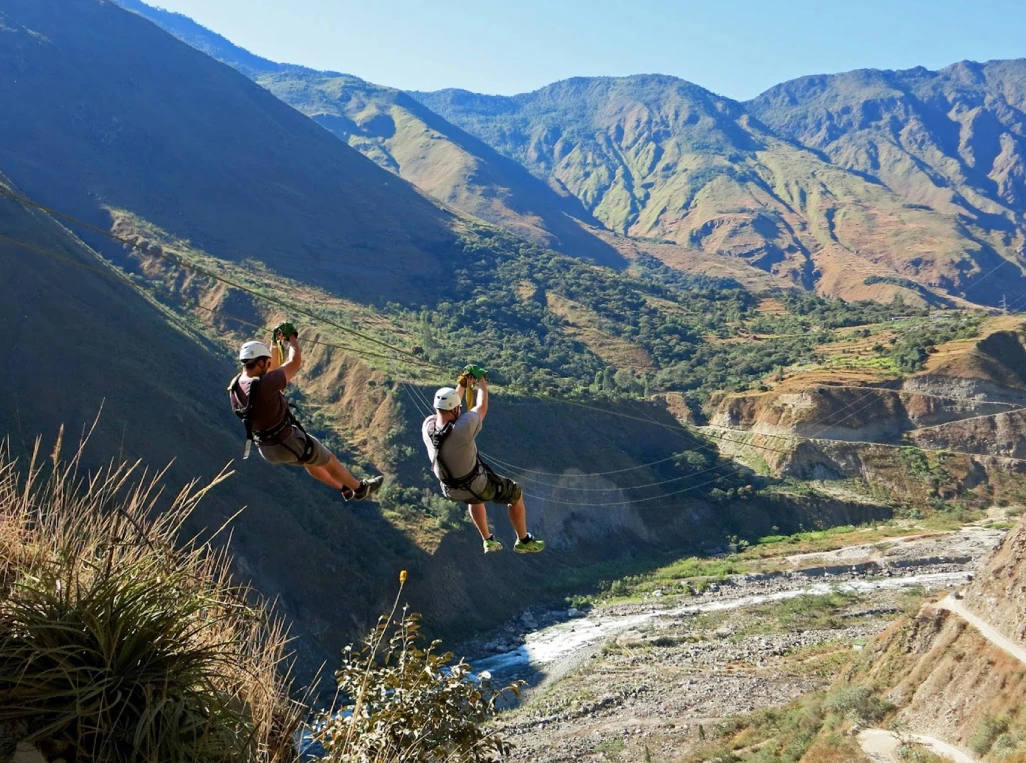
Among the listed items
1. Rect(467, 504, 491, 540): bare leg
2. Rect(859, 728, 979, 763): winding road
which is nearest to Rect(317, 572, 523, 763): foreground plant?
Rect(467, 504, 491, 540): bare leg

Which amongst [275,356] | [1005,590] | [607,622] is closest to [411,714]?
[275,356]

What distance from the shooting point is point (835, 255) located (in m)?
172

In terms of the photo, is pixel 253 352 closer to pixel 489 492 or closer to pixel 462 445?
pixel 462 445

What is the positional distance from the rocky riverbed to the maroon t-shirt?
44.7 ft

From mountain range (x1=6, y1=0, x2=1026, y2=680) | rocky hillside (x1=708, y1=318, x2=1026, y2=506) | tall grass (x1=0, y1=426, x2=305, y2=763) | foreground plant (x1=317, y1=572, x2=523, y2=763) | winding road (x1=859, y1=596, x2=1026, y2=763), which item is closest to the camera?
tall grass (x1=0, y1=426, x2=305, y2=763)

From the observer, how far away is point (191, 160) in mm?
89812

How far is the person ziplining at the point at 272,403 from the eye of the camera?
884cm

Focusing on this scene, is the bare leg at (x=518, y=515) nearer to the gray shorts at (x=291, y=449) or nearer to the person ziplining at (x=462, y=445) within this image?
the person ziplining at (x=462, y=445)

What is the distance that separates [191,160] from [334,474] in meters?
89.8

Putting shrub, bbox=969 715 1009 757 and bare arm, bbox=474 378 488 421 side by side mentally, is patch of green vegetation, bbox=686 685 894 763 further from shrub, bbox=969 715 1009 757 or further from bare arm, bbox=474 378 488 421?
bare arm, bbox=474 378 488 421

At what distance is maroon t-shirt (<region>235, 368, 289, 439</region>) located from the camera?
29.0 feet

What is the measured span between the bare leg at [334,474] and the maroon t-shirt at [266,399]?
104 centimetres

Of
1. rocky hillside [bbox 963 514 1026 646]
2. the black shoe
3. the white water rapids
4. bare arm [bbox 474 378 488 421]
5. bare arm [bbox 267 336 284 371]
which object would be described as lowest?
the white water rapids

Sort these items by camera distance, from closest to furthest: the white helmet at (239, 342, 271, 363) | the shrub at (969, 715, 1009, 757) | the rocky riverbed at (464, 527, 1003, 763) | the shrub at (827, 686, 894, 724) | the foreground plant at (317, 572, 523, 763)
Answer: the foreground plant at (317, 572, 523, 763) < the white helmet at (239, 342, 271, 363) < the shrub at (969, 715, 1009, 757) < the shrub at (827, 686, 894, 724) < the rocky riverbed at (464, 527, 1003, 763)
